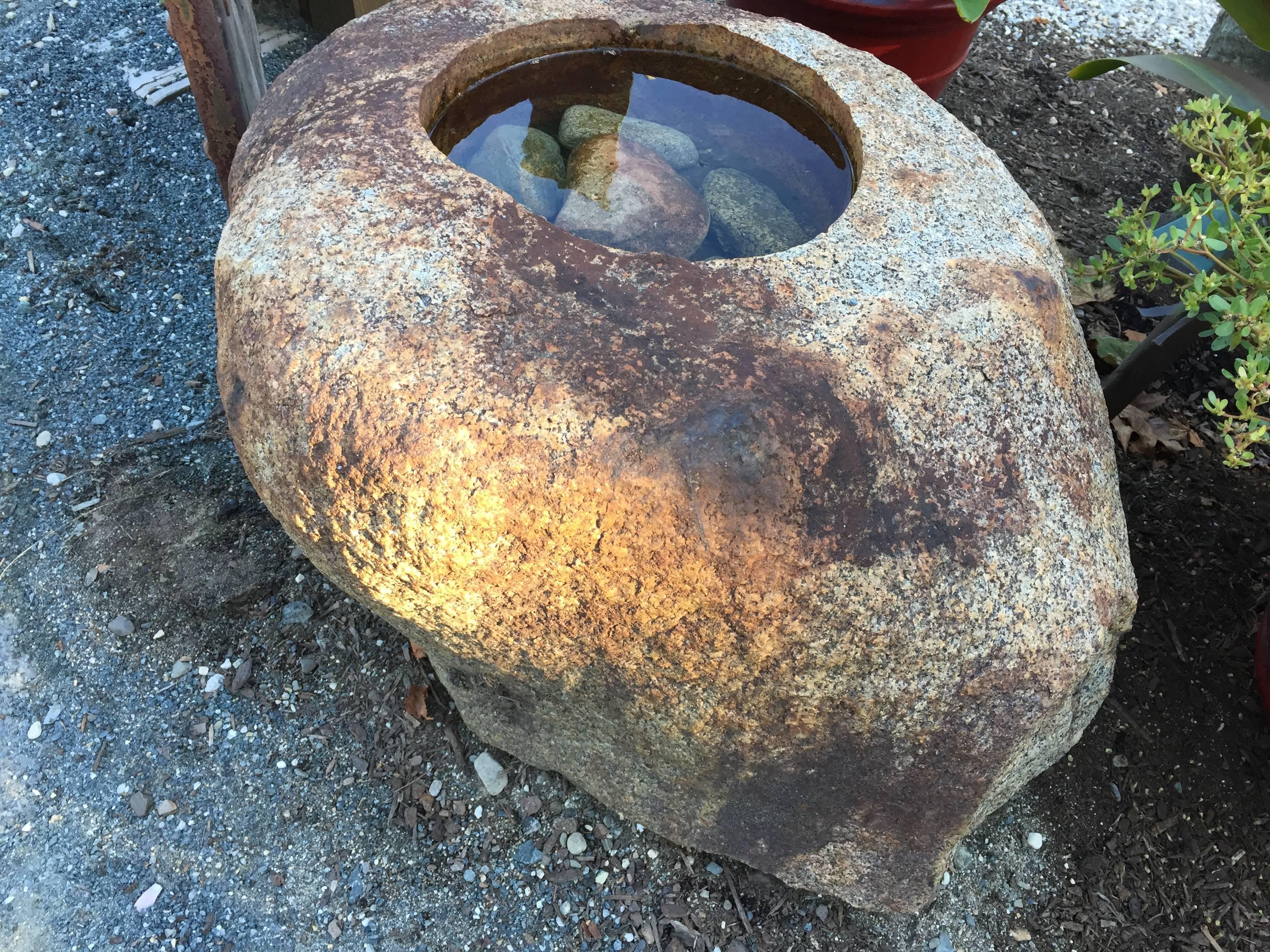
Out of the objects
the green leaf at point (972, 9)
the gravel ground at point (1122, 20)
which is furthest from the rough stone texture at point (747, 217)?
the gravel ground at point (1122, 20)

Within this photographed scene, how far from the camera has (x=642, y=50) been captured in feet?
6.05

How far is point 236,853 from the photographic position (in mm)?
1644

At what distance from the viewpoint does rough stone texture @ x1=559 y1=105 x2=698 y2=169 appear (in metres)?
1.76

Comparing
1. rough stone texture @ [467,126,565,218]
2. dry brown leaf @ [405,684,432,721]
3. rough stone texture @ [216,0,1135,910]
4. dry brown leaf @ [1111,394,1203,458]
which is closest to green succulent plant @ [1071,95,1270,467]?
rough stone texture @ [216,0,1135,910]

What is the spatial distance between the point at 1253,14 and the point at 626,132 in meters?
1.20

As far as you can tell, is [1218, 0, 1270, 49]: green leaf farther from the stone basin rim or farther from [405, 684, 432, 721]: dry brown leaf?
[405, 684, 432, 721]: dry brown leaf

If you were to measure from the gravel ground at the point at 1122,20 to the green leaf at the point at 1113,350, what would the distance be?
2.08 m

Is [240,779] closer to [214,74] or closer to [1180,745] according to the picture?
[214,74]

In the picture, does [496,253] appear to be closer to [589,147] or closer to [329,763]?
[589,147]

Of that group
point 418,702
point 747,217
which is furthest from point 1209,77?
point 418,702

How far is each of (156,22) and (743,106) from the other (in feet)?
8.43

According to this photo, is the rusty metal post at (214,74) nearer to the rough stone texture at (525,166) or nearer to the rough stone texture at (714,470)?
the rough stone texture at (525,166)

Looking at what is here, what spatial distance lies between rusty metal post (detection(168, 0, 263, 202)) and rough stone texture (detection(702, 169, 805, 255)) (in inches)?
45.7

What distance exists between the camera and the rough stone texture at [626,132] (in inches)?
69.1
